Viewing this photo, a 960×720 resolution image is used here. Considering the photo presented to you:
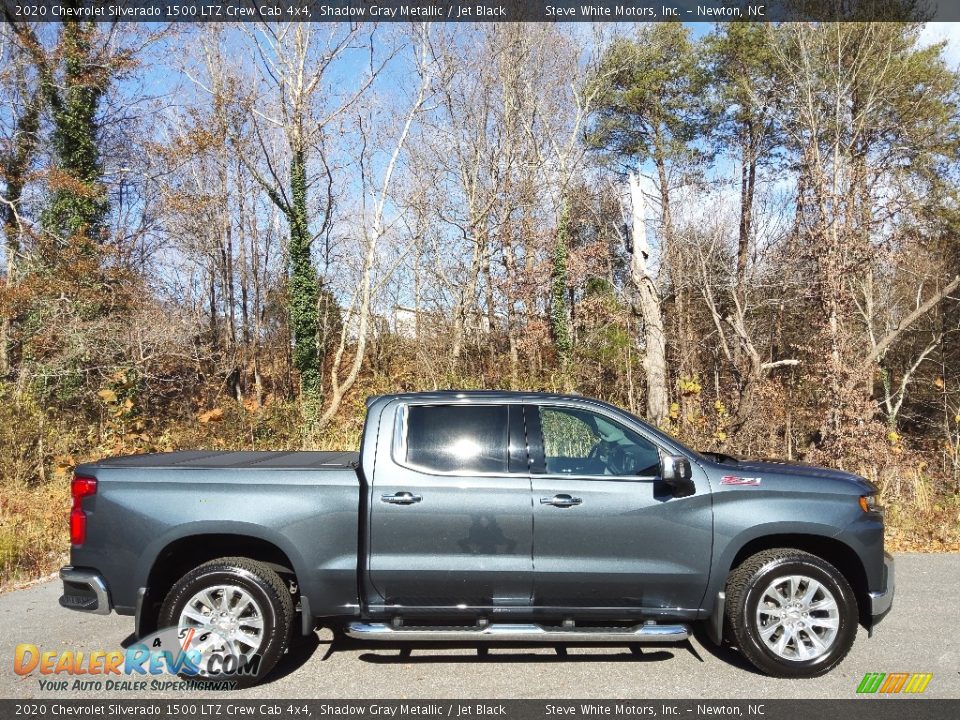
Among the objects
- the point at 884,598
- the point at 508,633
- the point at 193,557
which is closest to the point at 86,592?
the point at 193,557

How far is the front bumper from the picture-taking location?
14.7 ft

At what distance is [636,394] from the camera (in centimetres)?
1652

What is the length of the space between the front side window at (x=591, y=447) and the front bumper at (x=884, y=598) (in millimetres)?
1601

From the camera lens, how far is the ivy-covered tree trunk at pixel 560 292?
21000mm

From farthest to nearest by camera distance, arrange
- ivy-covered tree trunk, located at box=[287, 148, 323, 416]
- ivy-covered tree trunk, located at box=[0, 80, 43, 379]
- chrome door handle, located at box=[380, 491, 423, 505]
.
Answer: ivy-covered tree trunk, located at box=[287, 148, 323, 416] → ivy-covered tree trunk, located at box=[0, 80, 43, 379] → chrome door handle, located at box=[380, 491, 423, 505]

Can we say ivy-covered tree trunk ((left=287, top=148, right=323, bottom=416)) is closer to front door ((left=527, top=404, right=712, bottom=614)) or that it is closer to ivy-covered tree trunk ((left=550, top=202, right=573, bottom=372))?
ivy-covered tree trunk ((left=550, top=202, right=573, bottom=372))

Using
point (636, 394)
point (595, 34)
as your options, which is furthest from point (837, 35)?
point (636, 394)

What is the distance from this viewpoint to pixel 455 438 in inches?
184

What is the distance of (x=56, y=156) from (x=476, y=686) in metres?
21.0

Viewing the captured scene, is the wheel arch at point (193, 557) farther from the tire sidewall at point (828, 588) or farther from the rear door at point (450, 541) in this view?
the tire sidewall at point (828, 588)

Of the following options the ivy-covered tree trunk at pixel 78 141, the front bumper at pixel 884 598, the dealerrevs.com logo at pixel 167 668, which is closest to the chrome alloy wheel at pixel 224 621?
the dealerrevs.com logo at pixel 167 668

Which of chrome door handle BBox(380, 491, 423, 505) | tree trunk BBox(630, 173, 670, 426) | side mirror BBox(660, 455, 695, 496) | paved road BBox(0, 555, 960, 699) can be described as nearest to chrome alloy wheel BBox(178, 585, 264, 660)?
paved road BBox(0, 555, 960, 699)

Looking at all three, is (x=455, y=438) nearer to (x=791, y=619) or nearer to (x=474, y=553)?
(x=474, y=553)

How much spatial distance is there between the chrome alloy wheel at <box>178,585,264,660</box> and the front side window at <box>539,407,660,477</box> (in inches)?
82.6
